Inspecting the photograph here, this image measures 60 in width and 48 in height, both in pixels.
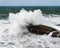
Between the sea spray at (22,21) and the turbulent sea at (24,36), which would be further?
the sea spray at (22,21)

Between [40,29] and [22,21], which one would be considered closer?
[40,29]

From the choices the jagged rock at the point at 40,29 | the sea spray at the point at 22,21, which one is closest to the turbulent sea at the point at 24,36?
the sea spray at the point at 22,21

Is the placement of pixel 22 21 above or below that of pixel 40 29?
above

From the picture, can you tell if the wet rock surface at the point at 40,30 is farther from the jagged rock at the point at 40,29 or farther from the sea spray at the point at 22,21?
the sea spray at the point at 22,21

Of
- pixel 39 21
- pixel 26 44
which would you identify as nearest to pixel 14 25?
pixel 39 21

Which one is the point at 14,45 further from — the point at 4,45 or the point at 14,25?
the point at 14,25

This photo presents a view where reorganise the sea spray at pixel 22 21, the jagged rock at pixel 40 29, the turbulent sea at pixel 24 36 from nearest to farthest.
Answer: the turbulent sea at pixel 24 36 < the jagged rock at pixel 40 29 < the sea spray at pixel 22 21

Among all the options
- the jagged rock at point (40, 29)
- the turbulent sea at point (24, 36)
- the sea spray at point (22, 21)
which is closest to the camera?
the turbulent sea at point (24, 36)

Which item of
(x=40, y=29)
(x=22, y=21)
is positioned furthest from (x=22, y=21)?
(x=40, y=29)

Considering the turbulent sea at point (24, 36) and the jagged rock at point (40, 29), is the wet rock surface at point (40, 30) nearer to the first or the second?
the jagged rock at point (40, 29)

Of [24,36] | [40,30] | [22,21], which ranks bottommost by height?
[24,36]

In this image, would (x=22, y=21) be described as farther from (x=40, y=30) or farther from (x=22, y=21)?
(x=40, y=30)

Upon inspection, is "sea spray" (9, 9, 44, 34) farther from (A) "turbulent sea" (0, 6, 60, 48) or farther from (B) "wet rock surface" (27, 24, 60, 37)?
(B) "wet rock surface" (27, 24, 60, 37)

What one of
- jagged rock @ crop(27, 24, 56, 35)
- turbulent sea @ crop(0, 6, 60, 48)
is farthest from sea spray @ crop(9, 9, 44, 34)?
jagged rock @ crop(27, 24, 56, 35)
